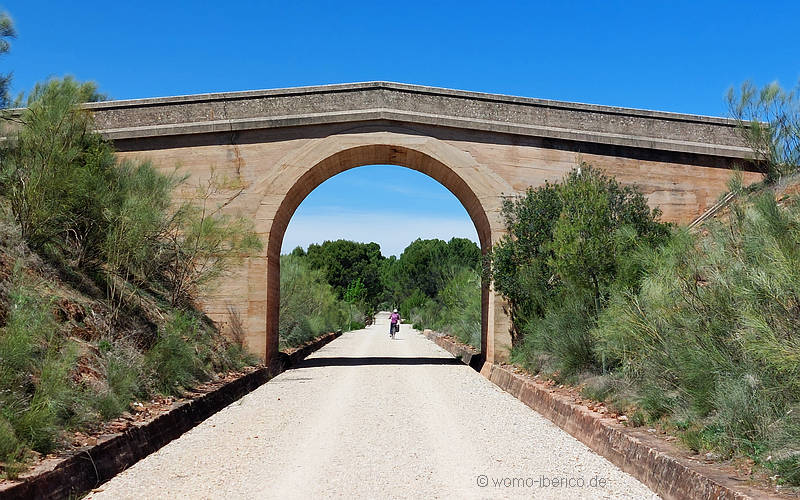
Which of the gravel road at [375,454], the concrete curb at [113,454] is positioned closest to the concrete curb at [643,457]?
the gravel road at [375,454]

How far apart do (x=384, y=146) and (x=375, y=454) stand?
10423 millimetres

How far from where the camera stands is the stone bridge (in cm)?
1612

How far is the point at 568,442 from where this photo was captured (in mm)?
8062

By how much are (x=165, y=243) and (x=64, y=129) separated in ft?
8.72

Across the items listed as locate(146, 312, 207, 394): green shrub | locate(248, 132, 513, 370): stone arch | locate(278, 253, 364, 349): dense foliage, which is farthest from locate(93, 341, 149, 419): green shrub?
locate(278, 253, 364, 349): dense foliage

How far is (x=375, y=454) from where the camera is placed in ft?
23.7

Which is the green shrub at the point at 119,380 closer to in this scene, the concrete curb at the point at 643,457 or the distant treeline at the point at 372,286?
the concrete curb at the point at 643,457

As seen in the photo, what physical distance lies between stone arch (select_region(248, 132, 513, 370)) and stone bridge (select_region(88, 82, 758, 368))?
0.03 meters

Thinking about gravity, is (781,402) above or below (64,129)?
below

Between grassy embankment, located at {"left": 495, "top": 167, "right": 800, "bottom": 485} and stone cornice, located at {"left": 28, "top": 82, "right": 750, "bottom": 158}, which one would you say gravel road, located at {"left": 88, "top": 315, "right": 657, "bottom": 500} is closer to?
grassy embankment, located at {"left": 495, "top": 167, "right": 800, "bottom": 485}

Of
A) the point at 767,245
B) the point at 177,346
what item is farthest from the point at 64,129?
the point at 767,245

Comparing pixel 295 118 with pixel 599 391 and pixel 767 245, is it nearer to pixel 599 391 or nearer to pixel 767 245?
pixel 599 391

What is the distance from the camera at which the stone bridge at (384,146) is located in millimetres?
16125

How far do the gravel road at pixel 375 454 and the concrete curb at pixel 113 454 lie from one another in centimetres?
13
